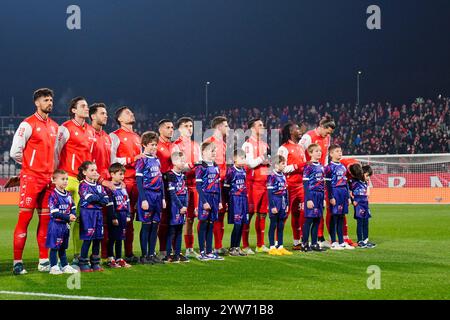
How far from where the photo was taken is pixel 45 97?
9.61 meters

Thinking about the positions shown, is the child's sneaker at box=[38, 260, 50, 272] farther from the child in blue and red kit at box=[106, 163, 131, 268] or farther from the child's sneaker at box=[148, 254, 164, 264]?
the child's sneaker at box=[148, 254, 164, 264]

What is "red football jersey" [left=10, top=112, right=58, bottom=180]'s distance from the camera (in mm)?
9500

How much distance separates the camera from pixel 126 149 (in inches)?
435

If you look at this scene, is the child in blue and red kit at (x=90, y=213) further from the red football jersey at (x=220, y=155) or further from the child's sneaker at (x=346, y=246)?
the child's sneaker at (x=346, y=246)

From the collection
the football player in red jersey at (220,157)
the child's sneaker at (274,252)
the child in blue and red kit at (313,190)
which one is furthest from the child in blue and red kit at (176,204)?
the child in blue and red kit at (313,190)

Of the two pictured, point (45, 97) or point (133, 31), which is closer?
point (45, 97)

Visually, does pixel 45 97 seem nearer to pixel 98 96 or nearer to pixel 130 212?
pixel 130 212

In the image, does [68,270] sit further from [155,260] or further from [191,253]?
[191,253]

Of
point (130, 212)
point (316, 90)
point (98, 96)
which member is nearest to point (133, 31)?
point (98, 96)

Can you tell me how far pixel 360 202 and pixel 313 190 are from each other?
1518mm

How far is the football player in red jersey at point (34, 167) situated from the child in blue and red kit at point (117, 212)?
2.97 feet

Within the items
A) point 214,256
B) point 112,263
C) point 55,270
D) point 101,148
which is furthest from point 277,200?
point 55,270

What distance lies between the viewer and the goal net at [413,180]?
1159 inches
